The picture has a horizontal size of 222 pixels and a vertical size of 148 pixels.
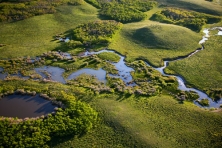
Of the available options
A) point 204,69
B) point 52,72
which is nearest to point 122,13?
point 204,69

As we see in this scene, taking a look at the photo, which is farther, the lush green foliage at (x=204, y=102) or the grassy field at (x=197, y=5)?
the grassy field at (x=197, y=5)

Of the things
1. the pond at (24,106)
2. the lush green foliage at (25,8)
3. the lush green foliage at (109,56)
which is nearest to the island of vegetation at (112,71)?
the lush green foliage at (109,56)

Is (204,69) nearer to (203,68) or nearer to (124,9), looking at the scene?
(203,68)

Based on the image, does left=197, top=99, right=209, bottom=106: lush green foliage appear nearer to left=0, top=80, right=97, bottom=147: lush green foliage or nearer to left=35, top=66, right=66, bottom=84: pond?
left=0, top=80, right=97, bottom=147: lush green foliage

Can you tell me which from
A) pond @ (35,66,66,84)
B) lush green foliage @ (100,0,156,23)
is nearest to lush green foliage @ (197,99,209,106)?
pond @ (35,66,66,84)

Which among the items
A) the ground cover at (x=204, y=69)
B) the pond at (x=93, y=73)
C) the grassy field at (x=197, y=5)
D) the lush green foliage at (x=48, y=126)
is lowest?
the lush green foliage at (x=48, y=126)

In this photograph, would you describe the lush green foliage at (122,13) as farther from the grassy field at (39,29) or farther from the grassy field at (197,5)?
the grassy field at (197,5)

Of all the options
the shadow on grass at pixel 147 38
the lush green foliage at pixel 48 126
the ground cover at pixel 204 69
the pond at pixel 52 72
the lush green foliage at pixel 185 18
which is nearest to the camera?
the lush green foliage at pixel 48 126
